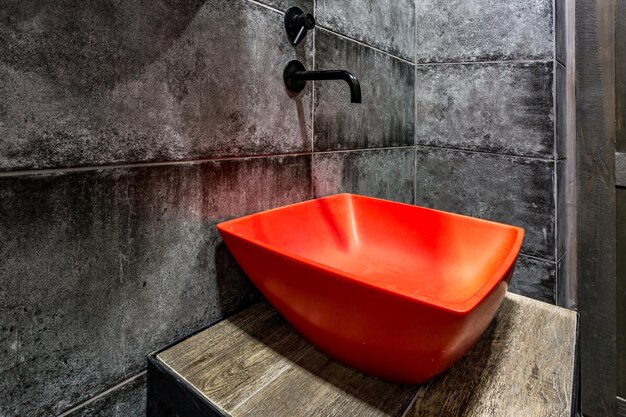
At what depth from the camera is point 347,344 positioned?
0.56 meters

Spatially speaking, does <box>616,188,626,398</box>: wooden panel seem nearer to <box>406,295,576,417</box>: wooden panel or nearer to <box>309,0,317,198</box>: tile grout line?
<box>406,295,576,417</box>: wooden panel

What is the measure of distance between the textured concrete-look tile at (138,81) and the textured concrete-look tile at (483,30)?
939 millimetres

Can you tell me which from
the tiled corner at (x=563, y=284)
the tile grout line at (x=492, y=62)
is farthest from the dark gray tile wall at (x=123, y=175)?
the tiled corner at (x=563, y=284)

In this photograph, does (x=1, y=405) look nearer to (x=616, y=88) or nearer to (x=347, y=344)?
(x=347, y=344)

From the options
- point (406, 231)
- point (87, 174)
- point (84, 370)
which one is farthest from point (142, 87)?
point (406, 231)

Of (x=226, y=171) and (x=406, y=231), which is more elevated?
(x=226, y=171)

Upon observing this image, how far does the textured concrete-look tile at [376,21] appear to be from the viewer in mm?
1087

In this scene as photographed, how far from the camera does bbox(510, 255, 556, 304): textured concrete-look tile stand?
1396 millimetres

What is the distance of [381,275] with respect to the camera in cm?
87

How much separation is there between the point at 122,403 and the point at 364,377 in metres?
0.45

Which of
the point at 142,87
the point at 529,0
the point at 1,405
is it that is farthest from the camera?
the point at 529,0

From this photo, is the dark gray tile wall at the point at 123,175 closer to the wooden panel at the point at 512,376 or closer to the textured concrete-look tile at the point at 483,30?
the wooden panel at the point at 512,376

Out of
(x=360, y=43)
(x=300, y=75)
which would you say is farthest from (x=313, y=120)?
(x=360, y=43)

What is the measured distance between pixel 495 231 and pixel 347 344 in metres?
0.44
